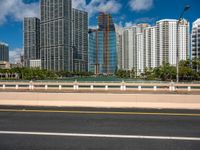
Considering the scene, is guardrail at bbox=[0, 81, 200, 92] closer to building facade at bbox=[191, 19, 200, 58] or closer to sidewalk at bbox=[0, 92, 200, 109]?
sidewalk at bbox=[0, 92, 200, 109]

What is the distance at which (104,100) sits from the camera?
1540 cm

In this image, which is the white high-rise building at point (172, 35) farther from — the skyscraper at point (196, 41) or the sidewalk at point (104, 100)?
the sidewalk at point (104, 100)

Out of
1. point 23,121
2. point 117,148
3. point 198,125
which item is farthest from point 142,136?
point 23,121

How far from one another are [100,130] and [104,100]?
6093 mm

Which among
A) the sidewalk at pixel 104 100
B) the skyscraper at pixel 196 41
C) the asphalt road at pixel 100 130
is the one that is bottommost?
the asphalt road at pixel 100 130

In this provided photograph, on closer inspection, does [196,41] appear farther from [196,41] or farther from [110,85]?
[110,85]

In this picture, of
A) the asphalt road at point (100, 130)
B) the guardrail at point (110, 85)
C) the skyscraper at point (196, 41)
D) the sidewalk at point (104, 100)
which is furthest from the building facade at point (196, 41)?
the asphalt road at point (100, 130)

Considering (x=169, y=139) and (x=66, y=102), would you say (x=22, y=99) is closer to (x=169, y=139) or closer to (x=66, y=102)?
(x=66, y=102)

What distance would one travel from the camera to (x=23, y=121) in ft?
36.2

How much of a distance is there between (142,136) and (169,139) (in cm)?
85

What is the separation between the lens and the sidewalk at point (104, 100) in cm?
1484

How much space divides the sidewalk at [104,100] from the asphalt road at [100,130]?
50.6 inches

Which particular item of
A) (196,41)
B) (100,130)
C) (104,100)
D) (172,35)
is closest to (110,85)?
(104,100)

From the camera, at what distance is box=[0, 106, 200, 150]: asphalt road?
743 centimetres
